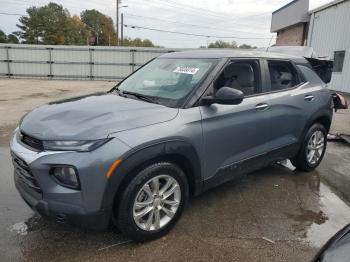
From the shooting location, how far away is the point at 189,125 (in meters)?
Answer: 3.14

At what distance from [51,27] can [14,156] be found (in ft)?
266

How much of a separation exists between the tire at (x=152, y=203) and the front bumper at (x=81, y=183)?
0.70ft

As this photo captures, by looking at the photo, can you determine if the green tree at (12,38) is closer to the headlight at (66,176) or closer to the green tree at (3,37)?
the green tree at (3,37)

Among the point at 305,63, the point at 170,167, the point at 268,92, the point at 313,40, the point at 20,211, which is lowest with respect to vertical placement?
the point at 20,211

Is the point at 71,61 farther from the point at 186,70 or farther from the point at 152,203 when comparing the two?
the point at 152,203

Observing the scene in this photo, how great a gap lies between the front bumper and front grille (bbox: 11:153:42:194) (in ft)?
0.06

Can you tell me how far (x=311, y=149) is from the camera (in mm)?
5000

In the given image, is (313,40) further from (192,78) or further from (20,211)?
(20,211)

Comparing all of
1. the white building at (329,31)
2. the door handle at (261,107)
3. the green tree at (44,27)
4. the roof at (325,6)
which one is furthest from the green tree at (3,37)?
the door handle at (261,107)

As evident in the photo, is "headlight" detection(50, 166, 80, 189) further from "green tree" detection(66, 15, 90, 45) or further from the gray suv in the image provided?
"green tree" detection(66, 15, 90, 45)

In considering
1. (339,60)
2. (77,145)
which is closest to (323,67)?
(77,145)

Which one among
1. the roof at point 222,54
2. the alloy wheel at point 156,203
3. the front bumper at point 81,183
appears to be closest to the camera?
the front bumper at point 81,183

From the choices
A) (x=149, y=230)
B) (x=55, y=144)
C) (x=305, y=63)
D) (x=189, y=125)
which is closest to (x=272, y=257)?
(x=149, y=230)

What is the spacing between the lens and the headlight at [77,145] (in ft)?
8.44
